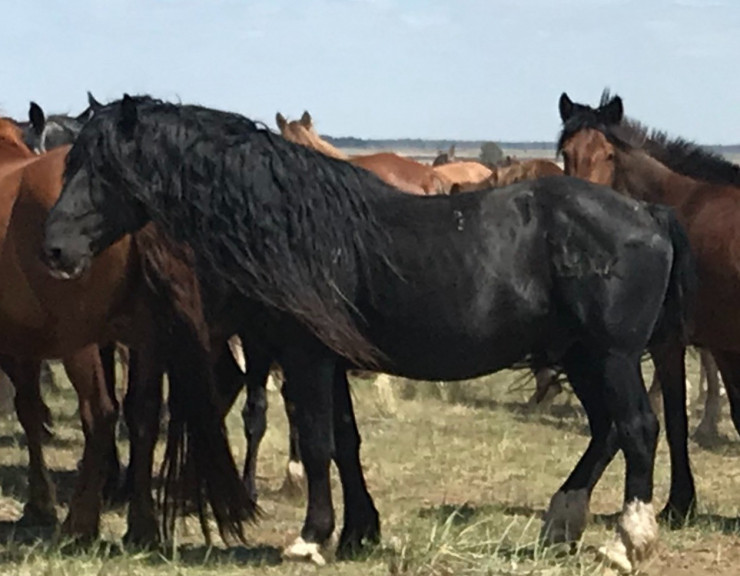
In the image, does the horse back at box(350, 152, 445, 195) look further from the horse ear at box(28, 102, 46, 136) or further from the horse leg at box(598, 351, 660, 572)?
the horse leg at box(598, 351, 660, 572)

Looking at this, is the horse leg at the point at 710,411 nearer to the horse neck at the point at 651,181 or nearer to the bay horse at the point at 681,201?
the bay horse at the point at 681,201

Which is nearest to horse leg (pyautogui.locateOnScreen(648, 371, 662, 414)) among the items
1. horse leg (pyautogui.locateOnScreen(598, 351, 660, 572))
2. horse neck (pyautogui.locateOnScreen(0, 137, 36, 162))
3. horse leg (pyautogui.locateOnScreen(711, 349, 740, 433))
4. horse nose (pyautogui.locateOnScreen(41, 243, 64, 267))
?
horse leg (pyautogui.locateOnScreen(711, 349, 740, 433))

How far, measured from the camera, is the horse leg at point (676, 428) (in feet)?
24.1

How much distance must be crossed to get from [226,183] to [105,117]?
0.56m

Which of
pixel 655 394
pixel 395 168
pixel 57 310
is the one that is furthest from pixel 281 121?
pixel 57 310

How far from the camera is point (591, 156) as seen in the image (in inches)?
301

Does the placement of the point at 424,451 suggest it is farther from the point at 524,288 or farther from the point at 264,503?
the point at 524,288

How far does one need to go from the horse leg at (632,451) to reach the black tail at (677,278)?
317mm

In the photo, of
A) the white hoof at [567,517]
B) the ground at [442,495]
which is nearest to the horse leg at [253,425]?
the ground at [442,495]

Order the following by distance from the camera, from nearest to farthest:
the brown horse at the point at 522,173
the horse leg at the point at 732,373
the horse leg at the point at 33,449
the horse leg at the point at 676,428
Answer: the horse leg at the point at 33,449 → the horse leg at the point at 676,428 → the horse leg at the point at 732,373 → the brown horse at the point at 522,173

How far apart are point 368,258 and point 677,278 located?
53.6 inches

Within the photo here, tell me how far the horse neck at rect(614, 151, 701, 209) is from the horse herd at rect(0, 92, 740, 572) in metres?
1.41

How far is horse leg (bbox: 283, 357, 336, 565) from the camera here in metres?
5.72

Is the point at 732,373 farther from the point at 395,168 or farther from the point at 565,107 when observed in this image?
the point at 395,168
